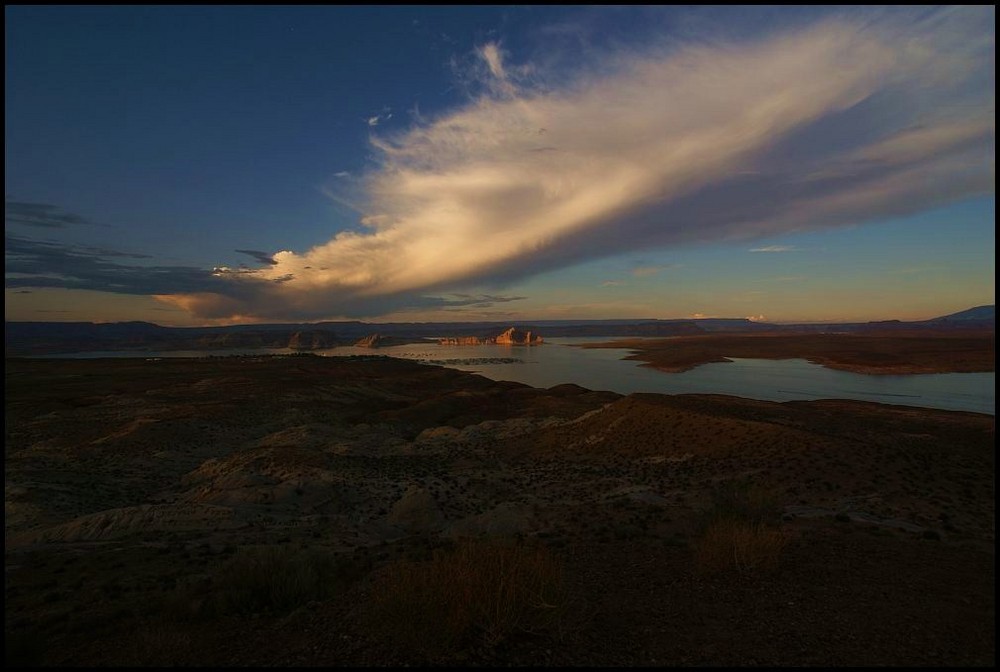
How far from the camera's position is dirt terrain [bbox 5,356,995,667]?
5.80 metres

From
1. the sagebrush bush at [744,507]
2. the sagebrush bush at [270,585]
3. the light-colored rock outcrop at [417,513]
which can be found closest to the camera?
the sagebrush bush at [270,585]

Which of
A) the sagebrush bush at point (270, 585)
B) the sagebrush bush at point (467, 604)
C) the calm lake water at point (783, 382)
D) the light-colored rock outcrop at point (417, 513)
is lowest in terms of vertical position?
the calm lake water at point (783, 382)

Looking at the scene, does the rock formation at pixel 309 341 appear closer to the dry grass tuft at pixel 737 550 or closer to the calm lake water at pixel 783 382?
the calm lake water at pixel 783 382

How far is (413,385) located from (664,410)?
39558 mm

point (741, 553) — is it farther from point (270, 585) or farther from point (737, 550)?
point (270, 585)

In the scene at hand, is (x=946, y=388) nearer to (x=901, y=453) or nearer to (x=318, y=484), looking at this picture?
(x=901, y=453)

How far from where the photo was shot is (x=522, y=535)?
1125 centimetres

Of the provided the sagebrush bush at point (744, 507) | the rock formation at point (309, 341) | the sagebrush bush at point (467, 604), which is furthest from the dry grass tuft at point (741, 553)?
the rock formation at point (309, 341)

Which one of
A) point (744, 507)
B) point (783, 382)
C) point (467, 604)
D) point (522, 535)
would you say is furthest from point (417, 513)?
point (783, 382)

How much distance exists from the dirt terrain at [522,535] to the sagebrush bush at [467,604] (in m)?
0.05

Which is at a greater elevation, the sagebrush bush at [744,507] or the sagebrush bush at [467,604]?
the sagebrush bush at [467,604]

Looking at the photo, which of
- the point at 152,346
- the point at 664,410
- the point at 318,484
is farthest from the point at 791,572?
the point at 152,346

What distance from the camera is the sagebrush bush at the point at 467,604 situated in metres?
5.52

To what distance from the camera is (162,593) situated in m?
8.05
